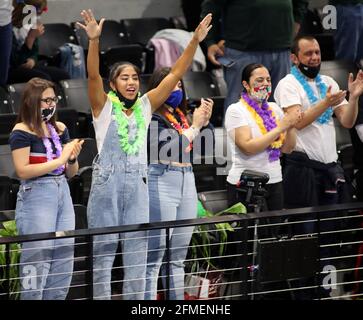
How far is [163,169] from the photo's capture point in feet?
19.6

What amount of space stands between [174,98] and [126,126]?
42 centimetres

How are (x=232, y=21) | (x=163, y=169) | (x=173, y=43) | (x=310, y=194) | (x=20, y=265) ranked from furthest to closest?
(x=173, y=43) < (x=232, y=21) < (x=310, y=194) < (x=163, y=169) < (x=20, y=265)

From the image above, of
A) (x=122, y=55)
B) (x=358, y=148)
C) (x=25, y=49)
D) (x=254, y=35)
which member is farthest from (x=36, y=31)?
(x=358, y=148)

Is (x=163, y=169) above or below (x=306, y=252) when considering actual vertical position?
above

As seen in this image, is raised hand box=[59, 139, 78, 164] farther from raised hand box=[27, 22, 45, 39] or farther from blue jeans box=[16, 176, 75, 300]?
raised hand box=[27, 22, 45, 39]

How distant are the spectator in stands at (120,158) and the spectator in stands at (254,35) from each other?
171 centimetres

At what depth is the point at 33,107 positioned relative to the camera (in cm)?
566

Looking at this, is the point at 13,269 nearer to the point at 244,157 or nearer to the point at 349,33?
the point at 244,157

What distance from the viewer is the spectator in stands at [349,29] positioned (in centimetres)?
901

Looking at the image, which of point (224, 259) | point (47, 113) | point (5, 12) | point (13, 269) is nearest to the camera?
point (13, 269)

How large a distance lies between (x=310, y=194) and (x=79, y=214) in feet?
4.82

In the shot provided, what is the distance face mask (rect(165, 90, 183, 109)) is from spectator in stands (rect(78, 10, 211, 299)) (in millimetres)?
144

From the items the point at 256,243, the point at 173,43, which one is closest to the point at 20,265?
the point at 256,243

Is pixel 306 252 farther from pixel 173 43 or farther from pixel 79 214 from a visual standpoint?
pixel 173 43
